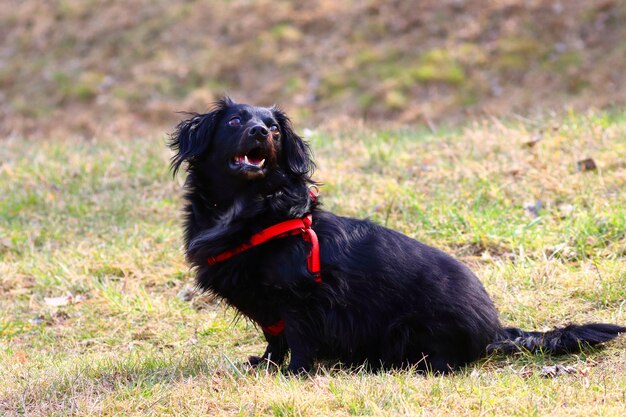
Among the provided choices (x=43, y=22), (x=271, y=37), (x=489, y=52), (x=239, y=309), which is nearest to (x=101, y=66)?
(x=43, y=22)

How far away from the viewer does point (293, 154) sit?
13.6ft

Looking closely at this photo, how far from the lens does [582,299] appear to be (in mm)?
4699

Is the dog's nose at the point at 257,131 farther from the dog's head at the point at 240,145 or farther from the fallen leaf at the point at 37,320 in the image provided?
the fallen leaf at the point at 37,320

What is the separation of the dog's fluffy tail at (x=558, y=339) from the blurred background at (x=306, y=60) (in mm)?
8286

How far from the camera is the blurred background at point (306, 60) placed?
1305cm

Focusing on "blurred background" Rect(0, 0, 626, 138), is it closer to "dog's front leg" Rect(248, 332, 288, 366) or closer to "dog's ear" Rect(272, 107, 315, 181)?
"dog's ear" Rect(272, 107, 315, 181)

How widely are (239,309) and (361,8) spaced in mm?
12307

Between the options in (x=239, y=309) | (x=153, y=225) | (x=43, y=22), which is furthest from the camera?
(x=43, y=22)

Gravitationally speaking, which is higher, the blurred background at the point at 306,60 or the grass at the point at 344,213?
the blurred background at the point at 306,60

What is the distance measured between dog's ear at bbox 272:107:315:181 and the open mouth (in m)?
0.15

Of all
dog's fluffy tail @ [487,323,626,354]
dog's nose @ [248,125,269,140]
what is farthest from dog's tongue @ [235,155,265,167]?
dog's fluffy tail @ [487,323,626,354]

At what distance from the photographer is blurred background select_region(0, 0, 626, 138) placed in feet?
42.8

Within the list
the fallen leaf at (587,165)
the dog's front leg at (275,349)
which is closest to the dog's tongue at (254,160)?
the dog's front leg at (275,349)

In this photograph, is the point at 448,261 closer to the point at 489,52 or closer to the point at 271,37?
the point at 489,52
